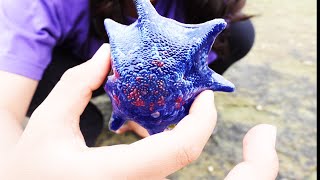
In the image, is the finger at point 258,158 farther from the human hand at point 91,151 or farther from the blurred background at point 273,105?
the blurred background at point 273,105

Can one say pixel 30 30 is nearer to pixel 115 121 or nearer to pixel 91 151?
pixel 115 121

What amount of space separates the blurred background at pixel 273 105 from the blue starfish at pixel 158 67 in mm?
792

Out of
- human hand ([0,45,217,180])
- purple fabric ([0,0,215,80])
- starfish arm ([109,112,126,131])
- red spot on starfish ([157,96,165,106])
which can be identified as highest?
red spot on starfish ([157,96,165,106])

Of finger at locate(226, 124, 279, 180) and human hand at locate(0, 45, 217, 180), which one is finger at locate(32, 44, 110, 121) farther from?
finger at locate(226, 124, 279, 180)

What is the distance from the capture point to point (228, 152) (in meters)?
1.66

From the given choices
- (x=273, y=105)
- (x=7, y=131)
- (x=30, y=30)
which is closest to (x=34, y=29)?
(x=30, y=30)

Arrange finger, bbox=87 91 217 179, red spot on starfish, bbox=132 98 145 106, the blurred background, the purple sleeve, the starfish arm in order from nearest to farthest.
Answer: finger, bbox=87 91 217 179, red spot on starfish, bbox=132 98 145 106, the starfish arm, the purple sleeve, the blurred background

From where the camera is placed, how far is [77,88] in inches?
32.1

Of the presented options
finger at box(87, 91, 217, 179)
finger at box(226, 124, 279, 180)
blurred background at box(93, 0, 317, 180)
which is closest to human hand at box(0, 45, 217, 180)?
finger at box(87, 91, 217, 179)

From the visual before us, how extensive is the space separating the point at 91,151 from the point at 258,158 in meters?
0.31

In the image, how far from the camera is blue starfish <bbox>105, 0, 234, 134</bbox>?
30.5 inches

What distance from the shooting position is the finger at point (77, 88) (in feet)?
2.61

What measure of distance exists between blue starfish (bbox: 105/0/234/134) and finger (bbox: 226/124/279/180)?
14 centimetres

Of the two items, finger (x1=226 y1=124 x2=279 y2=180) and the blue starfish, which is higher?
the blue starfish
